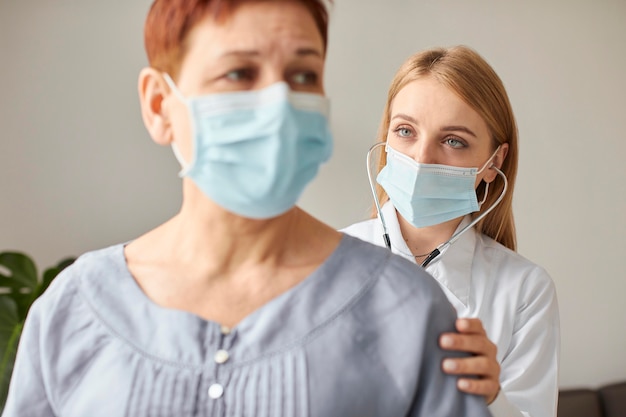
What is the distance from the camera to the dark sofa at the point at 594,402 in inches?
127

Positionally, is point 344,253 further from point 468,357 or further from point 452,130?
point 452,130

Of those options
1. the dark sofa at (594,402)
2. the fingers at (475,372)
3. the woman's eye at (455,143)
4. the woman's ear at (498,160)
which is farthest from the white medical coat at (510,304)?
the dark sofa at (594,402)

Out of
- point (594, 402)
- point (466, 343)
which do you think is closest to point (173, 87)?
point (466, 343)

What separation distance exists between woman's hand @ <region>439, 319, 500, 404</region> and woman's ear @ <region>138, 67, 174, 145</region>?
444mm

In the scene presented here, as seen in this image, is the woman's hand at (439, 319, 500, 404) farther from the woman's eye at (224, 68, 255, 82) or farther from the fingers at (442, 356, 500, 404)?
the woman's eye at (224, 68, 255, 82)

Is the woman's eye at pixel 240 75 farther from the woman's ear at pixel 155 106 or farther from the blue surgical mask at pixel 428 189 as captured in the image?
the blue surgical mask at pixel 428 189

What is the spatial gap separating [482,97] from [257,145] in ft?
3.18

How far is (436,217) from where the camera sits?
1.76 m

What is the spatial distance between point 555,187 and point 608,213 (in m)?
0.30

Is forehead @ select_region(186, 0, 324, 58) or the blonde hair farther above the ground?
forehead @ select_region(186, 0, 324, 58)

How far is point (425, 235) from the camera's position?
1.85m

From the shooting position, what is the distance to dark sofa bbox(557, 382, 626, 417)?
10.6 feet

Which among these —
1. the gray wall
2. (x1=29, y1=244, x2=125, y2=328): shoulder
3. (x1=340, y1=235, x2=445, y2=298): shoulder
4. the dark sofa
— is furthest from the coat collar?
the dark sofa

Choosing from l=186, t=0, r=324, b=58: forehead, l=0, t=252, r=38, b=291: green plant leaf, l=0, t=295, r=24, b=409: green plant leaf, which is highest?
l=186, t=0, r=324, b=58: forehead
